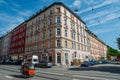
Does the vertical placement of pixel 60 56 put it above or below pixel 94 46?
below

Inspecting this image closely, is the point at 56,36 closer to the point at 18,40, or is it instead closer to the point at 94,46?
the point at 18,40

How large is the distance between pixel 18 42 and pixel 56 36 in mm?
29304

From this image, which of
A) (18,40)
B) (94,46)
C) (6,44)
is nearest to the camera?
(18,40)

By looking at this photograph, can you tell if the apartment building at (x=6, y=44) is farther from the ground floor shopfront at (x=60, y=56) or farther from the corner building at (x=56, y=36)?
the ground floor shopfront at (x=60, y=56)

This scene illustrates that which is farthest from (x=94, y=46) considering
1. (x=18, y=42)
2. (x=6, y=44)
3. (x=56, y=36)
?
(x=6, y=44)

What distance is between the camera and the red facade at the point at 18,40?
6423 centimetres

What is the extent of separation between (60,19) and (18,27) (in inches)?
1232

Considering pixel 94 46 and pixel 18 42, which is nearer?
pixel 18 42

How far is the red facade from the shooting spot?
64231 millimetres

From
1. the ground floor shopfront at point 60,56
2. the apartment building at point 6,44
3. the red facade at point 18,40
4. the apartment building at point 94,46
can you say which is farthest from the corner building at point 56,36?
the apartment building at point 6,44

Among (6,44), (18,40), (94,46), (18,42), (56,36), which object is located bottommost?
(94,46)

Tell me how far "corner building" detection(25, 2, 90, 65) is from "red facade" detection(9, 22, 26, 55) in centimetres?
679

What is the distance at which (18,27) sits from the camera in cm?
7194

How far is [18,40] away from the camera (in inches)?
2739
